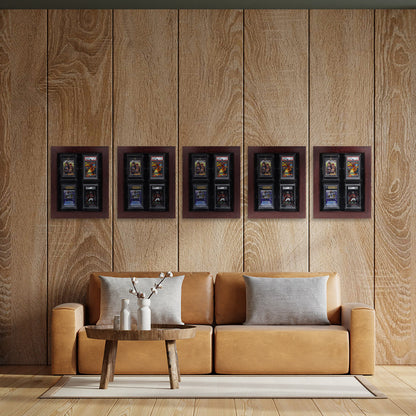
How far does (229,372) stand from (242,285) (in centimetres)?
81

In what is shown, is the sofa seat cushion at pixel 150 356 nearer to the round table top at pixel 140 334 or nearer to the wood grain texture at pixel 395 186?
the round table top at pixel 140 334

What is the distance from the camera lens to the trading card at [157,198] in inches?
225

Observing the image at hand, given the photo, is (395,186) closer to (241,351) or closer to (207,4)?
(241,351)

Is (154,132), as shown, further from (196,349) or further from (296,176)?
(196,349)

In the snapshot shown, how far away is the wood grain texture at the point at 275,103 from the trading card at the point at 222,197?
16cm

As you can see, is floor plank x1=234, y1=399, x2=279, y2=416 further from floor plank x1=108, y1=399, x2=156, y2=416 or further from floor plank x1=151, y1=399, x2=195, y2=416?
floor plank x1=108, y1=399, x2=156, y2=416

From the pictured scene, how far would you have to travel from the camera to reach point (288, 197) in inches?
225

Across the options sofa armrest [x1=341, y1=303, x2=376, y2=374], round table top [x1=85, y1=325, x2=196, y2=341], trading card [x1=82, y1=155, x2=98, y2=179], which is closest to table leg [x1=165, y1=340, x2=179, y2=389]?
round table top [x1=85, y1=325, x2=196, y2=341]

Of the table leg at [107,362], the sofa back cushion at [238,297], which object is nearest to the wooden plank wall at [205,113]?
the sofa back cushion at [238,297]

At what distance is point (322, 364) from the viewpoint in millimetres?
4902

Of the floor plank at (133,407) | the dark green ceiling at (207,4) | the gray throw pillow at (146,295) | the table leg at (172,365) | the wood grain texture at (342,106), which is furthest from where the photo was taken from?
the wood grain texture at (342,106)

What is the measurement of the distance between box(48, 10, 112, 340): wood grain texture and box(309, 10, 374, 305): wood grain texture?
1.83 metres

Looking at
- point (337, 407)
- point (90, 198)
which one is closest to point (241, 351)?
point (337, 407)

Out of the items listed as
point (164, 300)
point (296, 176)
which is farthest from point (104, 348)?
point (296, 176)
